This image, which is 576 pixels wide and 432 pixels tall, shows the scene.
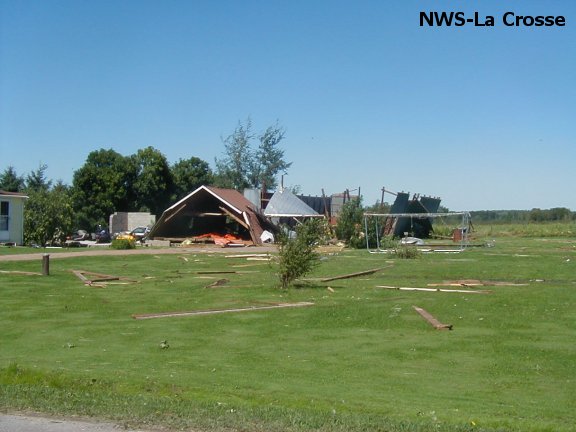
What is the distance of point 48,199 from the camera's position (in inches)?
1966

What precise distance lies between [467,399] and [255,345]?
Answer: 523 cm

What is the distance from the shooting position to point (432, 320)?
17.0 m

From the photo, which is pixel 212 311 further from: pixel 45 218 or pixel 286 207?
pixel 286 207

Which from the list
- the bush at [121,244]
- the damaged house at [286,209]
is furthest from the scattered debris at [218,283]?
the damaged house at [286,209]

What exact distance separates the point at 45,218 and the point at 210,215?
573 inches

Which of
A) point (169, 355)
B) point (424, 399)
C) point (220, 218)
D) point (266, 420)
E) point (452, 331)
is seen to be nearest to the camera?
point (266, 420)

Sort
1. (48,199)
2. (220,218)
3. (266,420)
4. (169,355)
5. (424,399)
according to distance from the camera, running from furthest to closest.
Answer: (220,218) < (48,199) < (169,355) < (424,399) < (266,420)

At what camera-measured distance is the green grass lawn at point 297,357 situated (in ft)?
29.5

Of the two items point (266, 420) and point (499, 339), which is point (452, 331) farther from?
point (266, 420)

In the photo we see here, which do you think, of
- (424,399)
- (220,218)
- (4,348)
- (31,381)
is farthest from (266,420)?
(220,218)

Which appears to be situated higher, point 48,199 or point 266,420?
point 48,199

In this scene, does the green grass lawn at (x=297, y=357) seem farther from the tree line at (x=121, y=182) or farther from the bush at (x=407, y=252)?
the tree line at (x=121, y=182)

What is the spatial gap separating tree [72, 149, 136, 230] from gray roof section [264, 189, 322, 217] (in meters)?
19.0

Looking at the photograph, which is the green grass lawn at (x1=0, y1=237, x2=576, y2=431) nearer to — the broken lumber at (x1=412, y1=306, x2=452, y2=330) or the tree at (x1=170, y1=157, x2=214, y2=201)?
the broken lumber at (x1=412, y1=306, x2=452, y2=330)
